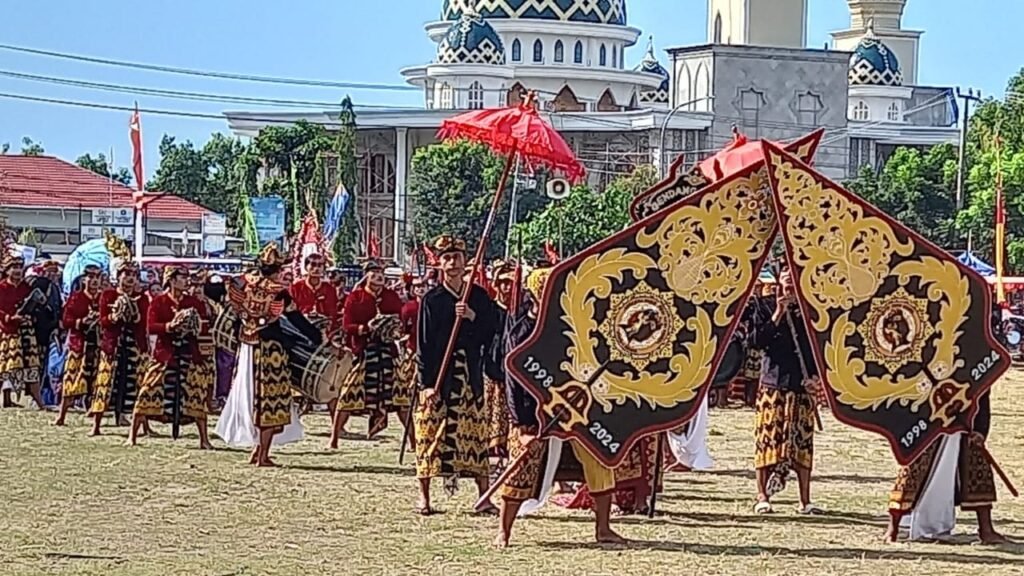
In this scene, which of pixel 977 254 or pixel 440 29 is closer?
pixel 977 254

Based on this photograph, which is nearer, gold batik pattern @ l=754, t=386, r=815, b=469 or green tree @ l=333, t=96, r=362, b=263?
gold batik pattern @ l=754, t=386, r=815, b=469

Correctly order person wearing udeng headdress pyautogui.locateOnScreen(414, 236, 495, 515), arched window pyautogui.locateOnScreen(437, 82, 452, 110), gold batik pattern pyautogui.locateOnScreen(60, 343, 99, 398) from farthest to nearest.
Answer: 1. arched window pyautogui.locateOnScreen(437, 82, 452, 110)
2. gold batik pattern pyautogui.locateOnScreen(60, 343, 99, 398)
3. person wearing udeng headdress pyautogui.locateOnScreen(414, 236, 495, 515)

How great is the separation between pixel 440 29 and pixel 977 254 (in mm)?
46357

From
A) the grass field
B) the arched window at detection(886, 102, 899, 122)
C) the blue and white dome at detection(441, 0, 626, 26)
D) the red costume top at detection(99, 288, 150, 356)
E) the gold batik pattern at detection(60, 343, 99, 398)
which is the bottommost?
the grass field

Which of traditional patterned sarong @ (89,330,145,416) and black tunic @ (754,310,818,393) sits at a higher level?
black tunic @ (754,310,818,393)

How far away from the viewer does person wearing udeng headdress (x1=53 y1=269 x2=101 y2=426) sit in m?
17.4

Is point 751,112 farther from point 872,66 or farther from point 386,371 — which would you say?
point 386,371

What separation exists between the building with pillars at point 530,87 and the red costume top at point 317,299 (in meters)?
55.2

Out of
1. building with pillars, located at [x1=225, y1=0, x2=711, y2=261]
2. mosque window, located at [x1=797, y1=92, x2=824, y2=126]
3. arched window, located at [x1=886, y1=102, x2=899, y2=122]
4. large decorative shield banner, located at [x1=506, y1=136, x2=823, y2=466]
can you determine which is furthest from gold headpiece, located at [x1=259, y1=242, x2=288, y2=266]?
arched window, located at [x1=886, y1=102, x2=899, y2=122]

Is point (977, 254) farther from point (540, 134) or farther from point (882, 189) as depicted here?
point (540, 134)

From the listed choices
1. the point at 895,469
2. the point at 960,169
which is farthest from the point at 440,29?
the point at 895,469

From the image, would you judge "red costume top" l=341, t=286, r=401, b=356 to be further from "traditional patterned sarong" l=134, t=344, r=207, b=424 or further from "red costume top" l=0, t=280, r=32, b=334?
"red costume top" l=0, t=280, r=32, b=334

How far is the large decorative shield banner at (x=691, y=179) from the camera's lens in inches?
405

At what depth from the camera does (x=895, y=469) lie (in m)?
14.7
